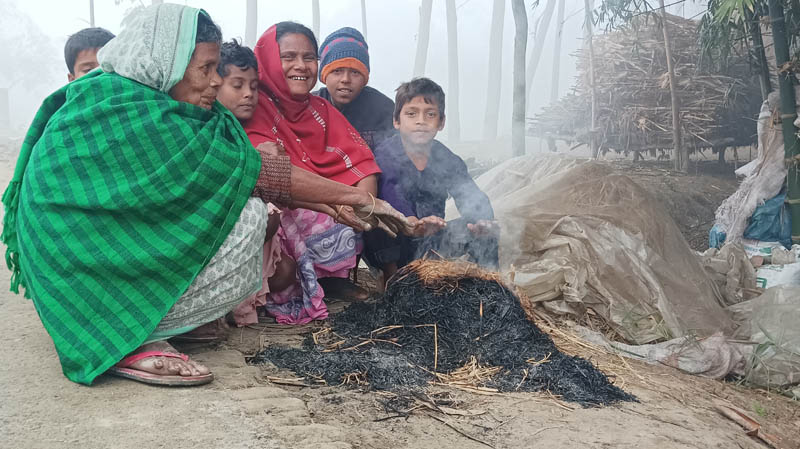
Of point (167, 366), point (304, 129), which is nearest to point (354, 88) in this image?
point (304, 129)

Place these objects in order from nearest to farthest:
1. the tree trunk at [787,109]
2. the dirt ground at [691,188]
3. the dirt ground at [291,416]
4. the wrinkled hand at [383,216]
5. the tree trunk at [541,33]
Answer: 1. the dirt ground at [291,416]
2. the wrinkled hand at [383,216]
3. the tree trunk at [787,109]
4. the dirt ground at [691,188]
5. the tree trunk at [541,33]

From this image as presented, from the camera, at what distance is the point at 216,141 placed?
8.16 ft

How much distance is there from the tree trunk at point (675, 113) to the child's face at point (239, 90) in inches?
304

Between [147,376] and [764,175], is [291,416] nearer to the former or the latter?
[147,376]

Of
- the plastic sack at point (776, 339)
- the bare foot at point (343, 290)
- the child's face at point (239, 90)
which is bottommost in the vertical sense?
the plastic sack at point (776, 339)

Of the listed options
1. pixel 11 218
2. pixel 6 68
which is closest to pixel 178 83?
pixel 11 218

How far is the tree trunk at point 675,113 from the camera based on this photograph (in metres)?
9.30

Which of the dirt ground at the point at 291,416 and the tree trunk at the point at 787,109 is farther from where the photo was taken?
the tree trunk at the point at 787,109

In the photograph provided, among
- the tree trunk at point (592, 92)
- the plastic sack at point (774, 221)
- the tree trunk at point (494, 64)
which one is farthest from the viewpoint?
the tree trunk at point (494, 64)

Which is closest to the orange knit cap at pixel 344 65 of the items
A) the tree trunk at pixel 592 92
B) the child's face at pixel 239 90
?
the child's face at pixel 239 90

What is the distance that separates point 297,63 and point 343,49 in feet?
2.52

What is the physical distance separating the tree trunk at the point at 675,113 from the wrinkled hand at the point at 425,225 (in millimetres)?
7482

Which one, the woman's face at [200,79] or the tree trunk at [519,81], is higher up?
the tree trunk at [519,81]

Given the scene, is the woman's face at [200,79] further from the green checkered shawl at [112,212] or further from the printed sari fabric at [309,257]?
the printed sari fabric at [309,257]
